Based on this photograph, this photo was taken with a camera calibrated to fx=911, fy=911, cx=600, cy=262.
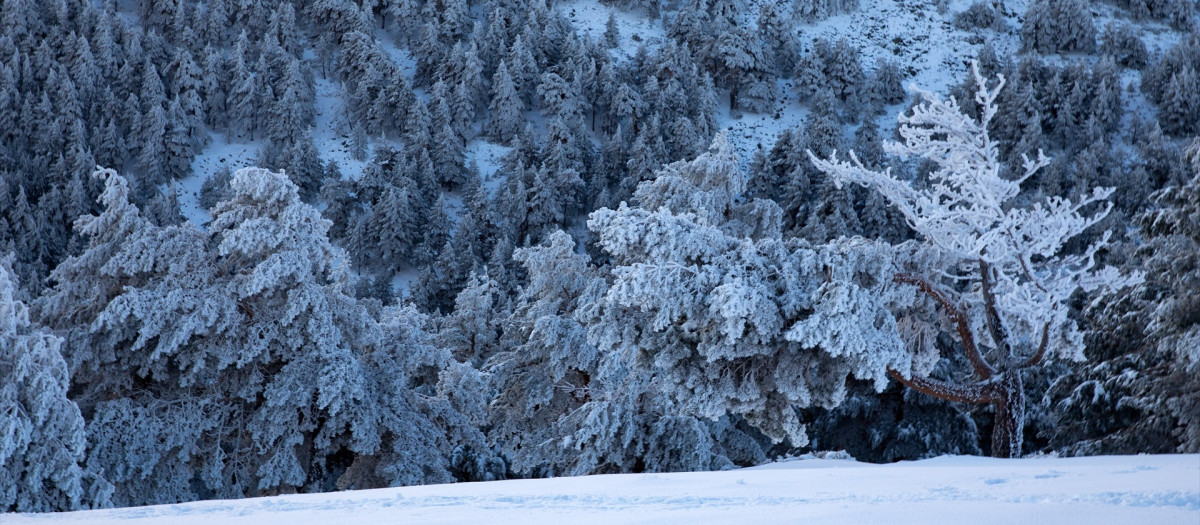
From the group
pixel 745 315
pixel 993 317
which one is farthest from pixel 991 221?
pixel 745 315

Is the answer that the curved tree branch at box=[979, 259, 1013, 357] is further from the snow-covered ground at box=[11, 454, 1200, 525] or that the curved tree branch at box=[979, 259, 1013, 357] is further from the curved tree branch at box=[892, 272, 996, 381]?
the snow-covered ground at box=[11, 454, 1200, 525]

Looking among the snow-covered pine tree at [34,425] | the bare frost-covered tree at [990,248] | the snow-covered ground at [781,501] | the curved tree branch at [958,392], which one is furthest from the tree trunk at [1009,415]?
the snow-covered pine tree at [34,425]

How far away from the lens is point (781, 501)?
205 inches

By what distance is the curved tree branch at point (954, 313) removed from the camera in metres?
11.5

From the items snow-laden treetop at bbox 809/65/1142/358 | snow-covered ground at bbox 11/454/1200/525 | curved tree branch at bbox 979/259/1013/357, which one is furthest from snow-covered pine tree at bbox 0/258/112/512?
curved tree branch at bbox 979/259/1013/357

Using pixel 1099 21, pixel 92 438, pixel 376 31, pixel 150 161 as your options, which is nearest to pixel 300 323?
pixel 92 438

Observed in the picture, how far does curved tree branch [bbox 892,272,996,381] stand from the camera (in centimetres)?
1151

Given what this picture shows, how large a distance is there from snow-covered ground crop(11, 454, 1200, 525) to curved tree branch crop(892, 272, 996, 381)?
4672mm

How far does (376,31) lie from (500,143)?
17348mm

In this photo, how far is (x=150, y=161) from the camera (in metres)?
51.4

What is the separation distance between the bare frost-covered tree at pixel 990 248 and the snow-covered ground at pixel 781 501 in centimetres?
441

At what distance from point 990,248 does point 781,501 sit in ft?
22.9

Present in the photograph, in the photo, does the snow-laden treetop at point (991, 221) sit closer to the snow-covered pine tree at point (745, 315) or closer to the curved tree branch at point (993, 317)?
the curved tree branch at point (993, 317)

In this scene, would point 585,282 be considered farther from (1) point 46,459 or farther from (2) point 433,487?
(2) point 433,487
